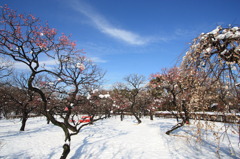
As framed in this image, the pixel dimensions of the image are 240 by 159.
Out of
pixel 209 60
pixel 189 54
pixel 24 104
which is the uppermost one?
pixel 189 54

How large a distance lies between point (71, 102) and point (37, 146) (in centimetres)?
543

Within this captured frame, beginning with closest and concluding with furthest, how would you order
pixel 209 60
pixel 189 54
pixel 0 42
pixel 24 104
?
1. pixel 209 60
2. pixel 189 54
3. pixel 0 42
4. pixel 24 104

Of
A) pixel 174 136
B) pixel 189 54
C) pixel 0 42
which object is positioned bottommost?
pixel 174 136

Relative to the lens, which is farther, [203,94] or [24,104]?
[24,104]

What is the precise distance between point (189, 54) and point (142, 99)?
22204mm

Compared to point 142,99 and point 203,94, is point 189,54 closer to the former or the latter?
point 203,94

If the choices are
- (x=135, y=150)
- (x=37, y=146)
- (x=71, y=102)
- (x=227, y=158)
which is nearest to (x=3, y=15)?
(x=71, y=102)

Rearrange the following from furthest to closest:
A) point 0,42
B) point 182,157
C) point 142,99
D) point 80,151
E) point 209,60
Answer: point 142,99, point 80,151, point 182,157, point 0,42, point 209,60

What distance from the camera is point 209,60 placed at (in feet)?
6.92

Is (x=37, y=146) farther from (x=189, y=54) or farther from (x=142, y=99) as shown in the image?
(x=142, y=99)

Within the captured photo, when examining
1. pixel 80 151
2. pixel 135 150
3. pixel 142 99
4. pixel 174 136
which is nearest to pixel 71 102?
pixel 80 151

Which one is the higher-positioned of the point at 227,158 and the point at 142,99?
the point at 142,99

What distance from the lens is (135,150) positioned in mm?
7914

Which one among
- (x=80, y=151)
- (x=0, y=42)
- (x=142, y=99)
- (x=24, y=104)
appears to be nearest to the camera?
(x=0, y=42)
